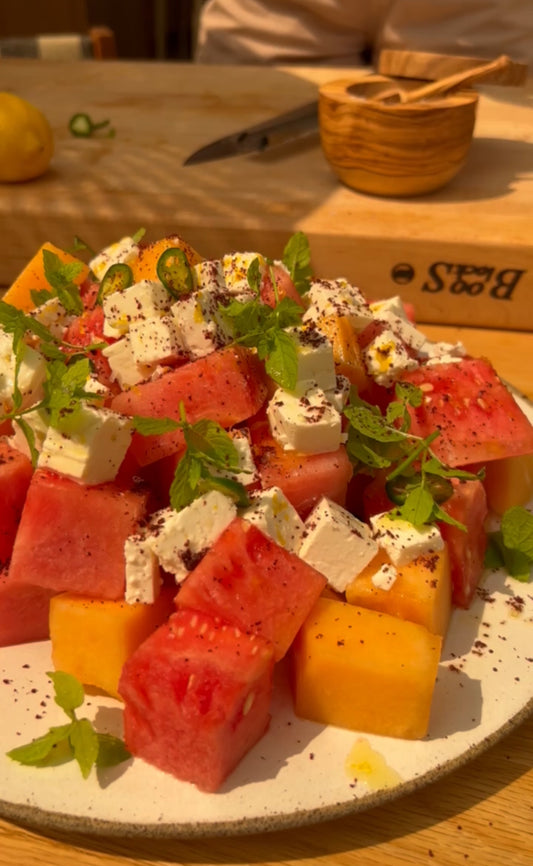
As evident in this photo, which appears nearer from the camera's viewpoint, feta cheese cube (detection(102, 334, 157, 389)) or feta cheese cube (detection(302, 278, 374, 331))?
feta cheese cube (detection(102, 334, 157, 389))

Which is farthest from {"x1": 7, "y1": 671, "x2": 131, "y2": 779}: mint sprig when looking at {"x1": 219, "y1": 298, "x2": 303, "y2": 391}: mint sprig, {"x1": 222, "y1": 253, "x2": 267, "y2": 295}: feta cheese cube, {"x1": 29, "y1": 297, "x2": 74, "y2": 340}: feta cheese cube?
{"x1": 222, "y1": 253, "x2": 267, "y2": 295}: feta cheese cube

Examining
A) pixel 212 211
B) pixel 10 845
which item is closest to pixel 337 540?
pixel 10 845

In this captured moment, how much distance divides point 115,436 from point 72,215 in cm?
154

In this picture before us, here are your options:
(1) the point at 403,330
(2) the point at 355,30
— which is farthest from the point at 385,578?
(2) the point at 355,30

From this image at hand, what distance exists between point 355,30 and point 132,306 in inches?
125

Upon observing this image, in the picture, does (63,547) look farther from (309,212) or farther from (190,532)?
(309,212)

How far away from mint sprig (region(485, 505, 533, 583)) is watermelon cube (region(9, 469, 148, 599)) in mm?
706

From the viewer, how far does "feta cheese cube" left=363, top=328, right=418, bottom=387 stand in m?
1.68

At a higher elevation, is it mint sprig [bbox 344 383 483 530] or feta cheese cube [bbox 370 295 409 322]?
feta cheese cube [bbox 370 295 409 322]

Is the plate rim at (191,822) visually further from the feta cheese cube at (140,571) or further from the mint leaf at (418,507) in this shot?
the mint leaf at (418,507)

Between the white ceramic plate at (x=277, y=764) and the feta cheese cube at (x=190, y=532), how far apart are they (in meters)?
0.25

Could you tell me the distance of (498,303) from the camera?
2.62m

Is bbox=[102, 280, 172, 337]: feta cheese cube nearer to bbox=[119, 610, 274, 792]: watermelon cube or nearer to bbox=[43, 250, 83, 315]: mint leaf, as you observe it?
bbox=[43, 250, 83, 315]: mint leaf

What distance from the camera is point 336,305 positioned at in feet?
5.69
